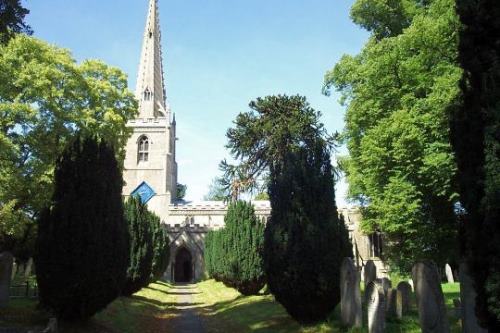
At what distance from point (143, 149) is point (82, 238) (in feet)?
144

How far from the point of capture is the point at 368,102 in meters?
21.2

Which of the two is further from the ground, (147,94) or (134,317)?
(147,94)

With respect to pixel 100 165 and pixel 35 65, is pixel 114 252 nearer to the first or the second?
pixel 100 165

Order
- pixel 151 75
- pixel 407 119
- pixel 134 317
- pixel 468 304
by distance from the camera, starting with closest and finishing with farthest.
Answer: pixel 468 304 < pixel 134 317 < pixel 407 119 < pixel 151 75

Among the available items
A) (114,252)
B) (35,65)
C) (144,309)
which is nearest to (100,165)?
(114,252)

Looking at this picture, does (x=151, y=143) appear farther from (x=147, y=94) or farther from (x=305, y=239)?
(x=305, y=239)

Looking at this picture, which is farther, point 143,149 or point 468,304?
point 143,149

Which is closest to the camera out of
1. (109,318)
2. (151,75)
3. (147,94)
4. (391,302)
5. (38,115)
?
(391,302)

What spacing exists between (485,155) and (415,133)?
12236 millimetres

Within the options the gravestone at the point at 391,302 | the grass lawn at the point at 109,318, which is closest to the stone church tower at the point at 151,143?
the grass lawn at the point at 109,318

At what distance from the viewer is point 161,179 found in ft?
175

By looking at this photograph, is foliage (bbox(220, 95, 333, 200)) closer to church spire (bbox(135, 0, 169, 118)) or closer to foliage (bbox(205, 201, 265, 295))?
foliage (bbox(205, 201, 265, 295))

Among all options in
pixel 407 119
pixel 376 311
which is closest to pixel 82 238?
pixel 376 311

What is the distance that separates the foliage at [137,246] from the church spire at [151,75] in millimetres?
32118
